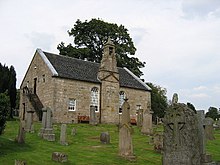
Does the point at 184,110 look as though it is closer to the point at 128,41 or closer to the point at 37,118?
the point at 37,118

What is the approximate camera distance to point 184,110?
30.7 feet

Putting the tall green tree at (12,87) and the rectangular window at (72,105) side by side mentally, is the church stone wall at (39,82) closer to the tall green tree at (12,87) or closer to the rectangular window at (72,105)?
the tall green tree at (12,87)

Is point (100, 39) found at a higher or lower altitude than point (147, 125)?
higher

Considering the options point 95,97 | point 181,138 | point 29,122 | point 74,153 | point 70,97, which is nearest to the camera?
point 181,138

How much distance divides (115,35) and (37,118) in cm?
2630

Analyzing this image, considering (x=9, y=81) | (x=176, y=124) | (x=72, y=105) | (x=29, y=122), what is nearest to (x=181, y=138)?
(x=176, y=124)

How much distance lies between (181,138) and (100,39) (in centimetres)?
4559

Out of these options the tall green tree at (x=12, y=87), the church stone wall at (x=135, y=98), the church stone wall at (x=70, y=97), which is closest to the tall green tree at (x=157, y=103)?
the church stone wall at (x=135, y=98)

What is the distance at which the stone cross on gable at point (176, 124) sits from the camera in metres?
9.07

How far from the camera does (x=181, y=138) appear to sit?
9.00 m

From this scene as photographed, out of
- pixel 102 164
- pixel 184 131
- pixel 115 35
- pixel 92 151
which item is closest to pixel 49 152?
pixel 92 151

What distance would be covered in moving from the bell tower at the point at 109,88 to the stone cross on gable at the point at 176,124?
25.4 m

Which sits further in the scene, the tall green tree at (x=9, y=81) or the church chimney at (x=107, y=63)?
the church chimney at (x=107, y=63)

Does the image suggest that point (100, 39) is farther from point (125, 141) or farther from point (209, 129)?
point (125, 141)
